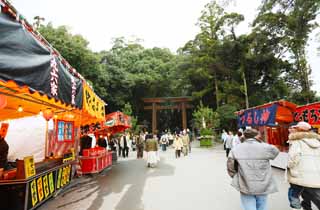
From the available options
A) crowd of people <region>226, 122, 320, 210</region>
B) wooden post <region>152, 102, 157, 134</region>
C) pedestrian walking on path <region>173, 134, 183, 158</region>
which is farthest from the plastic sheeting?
wooden post <region>152, 102, 157, 134</region>

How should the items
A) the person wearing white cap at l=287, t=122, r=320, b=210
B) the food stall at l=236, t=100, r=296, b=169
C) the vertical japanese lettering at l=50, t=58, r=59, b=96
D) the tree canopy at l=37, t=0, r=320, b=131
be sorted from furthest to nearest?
the tree canopy at l=37, t=0, r=320, b=131
the food stall at l=236, t=100, r=296, b=169
the vertical japanese lettering at l=50, t=58, r=59, b=96
the person wearing white cap at l=287, t=122, r=320, b=210

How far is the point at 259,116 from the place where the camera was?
951 cm

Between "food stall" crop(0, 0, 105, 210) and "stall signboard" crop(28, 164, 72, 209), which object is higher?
"food stall" crop(0, 0, 105, 210)

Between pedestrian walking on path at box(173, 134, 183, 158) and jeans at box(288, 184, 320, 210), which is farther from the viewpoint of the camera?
pedestrian walking on path at box(173, 134, 183, 158)

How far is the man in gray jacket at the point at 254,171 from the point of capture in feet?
9.01

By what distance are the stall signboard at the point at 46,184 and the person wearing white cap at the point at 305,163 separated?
4.53 meters

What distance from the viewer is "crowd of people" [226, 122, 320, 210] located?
2752mm

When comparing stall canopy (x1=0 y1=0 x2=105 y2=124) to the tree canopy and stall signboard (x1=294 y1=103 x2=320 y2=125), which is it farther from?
the tree canopy

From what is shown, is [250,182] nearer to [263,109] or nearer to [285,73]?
[263,109]

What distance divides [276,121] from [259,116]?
686 millimetres

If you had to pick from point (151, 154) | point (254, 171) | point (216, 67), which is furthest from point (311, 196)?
point (216, 67)

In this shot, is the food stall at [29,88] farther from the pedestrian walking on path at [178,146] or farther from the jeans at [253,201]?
the pedestrian walking on path at [178,146]

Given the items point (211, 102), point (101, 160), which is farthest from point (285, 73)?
point (101, 160)

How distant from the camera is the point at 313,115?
7.88 metres
